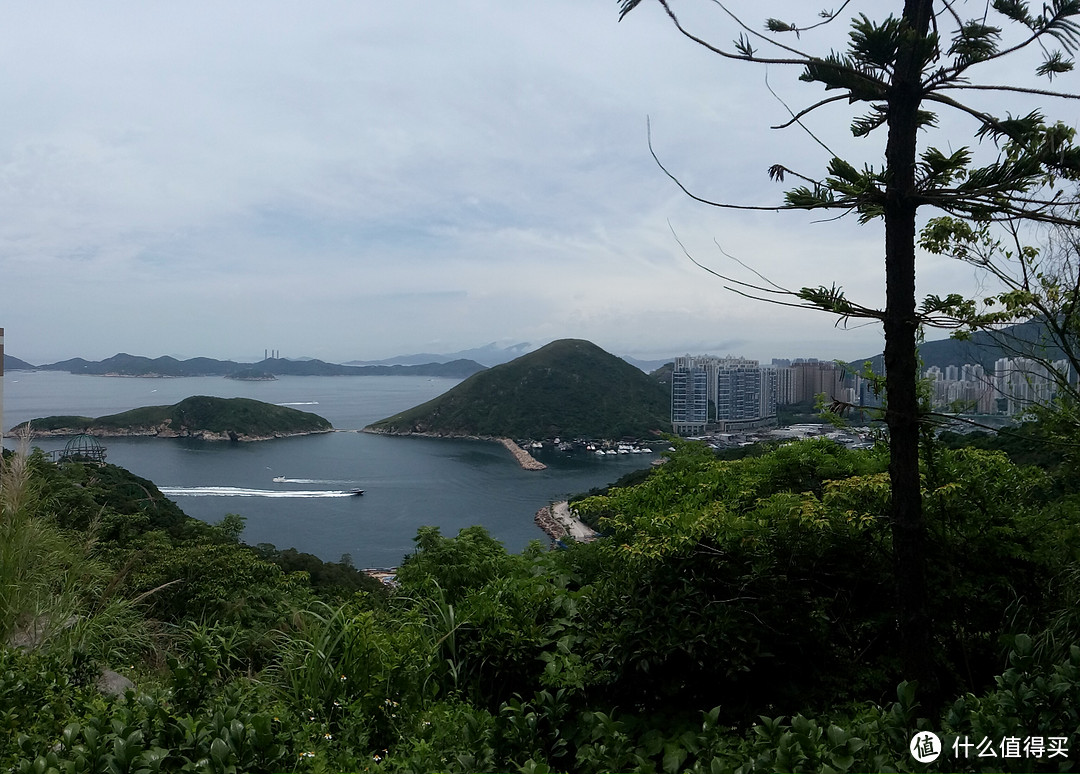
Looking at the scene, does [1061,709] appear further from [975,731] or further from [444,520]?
[444,520]

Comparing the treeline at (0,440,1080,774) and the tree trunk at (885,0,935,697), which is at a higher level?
the tree trunk at (885,0,935,697)

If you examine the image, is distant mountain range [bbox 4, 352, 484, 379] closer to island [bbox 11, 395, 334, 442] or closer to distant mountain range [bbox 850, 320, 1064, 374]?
island [bbox 11, 395, 334, 442]

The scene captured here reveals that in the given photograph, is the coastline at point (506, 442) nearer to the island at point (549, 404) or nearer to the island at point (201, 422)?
the island at point (549, 404)

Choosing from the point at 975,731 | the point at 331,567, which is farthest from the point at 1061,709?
the point at 331,567

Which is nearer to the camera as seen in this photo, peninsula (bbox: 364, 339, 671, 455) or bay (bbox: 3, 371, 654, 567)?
bay (bbox: 3, 371, 654, 567)

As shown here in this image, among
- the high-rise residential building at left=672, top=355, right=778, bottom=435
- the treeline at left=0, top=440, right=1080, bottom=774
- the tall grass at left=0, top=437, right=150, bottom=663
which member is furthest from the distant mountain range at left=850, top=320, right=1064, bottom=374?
the high-rise residential building at left=672, top=355, right=778, bottom=435

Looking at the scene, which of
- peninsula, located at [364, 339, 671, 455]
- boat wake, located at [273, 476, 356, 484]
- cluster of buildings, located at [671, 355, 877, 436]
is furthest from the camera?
peninsula, located at [364, 339, 671, 455]

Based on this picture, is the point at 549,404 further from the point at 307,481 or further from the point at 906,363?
the point at 906,363
